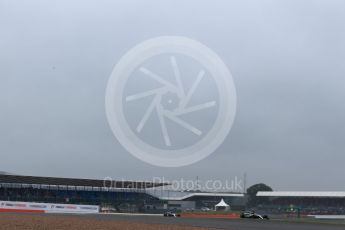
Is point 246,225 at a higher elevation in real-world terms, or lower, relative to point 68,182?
lower

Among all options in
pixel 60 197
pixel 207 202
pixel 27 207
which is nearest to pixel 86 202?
pixel 60 197

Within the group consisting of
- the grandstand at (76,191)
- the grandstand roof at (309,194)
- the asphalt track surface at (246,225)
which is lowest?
the asphalt track surface at (246,225)

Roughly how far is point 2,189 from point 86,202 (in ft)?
64.4

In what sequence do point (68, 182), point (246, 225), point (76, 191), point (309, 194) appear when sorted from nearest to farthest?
point (246, 225)
point (68, 182)
point (76, 191)
point (309, 194)

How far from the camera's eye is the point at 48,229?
32906mm

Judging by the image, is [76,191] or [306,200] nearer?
[76,191]

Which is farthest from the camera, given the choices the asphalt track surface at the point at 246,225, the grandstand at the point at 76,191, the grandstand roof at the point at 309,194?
the grandstand roof at the point at 309,194

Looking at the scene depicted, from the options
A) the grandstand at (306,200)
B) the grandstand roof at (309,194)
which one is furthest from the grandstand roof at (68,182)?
the grandstand roof at (309,194)

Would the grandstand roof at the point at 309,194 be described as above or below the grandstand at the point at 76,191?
above

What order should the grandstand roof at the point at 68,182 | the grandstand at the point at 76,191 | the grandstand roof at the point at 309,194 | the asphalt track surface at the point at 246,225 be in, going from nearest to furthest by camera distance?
the asphalt track surface at the point at 246,225, the grandstand roof at the point at 68,182, the grandstand at the point at 76,191, the grandstand roof at the point at 309,194

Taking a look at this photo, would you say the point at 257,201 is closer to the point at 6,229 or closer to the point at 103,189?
the point at 103,189

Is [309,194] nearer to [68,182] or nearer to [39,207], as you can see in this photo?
[68,182]

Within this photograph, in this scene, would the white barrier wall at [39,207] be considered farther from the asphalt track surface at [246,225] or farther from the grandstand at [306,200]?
the grandstand at [306,200]

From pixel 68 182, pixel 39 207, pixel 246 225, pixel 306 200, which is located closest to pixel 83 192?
pixel 68 182
